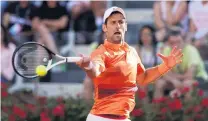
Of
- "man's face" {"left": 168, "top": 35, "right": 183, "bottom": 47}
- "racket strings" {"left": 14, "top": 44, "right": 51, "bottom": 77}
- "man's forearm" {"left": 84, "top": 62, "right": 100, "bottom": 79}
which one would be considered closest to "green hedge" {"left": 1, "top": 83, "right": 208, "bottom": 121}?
"man's face" {"left": 168, "top": 35, "right": 183, "bottom": 47}

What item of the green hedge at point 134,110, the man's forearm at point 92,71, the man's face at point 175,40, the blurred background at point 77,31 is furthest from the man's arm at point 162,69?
the man's face at point 175,40

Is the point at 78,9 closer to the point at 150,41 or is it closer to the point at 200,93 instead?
the point at 150,41

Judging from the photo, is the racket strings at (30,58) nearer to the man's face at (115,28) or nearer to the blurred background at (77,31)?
the man's face at (115,28)

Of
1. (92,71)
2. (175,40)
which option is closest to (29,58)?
(92,71)

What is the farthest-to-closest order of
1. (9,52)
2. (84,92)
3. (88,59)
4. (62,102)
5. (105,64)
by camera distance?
(9,52), (84,92), (62,102), (105,64), (88,59)

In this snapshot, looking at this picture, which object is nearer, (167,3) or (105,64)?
(105,64)

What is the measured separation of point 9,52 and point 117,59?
17.6 ft

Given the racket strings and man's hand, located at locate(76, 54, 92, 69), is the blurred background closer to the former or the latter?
the racket strings

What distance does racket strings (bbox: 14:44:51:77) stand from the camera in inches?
222

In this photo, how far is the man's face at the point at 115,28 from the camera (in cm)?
542

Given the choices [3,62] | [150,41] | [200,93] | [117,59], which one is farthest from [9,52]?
[117,59]

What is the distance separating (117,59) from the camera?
543 cm

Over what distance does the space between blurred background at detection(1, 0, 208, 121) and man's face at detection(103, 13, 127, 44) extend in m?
4.39

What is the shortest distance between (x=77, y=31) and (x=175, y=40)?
4.98 feet
